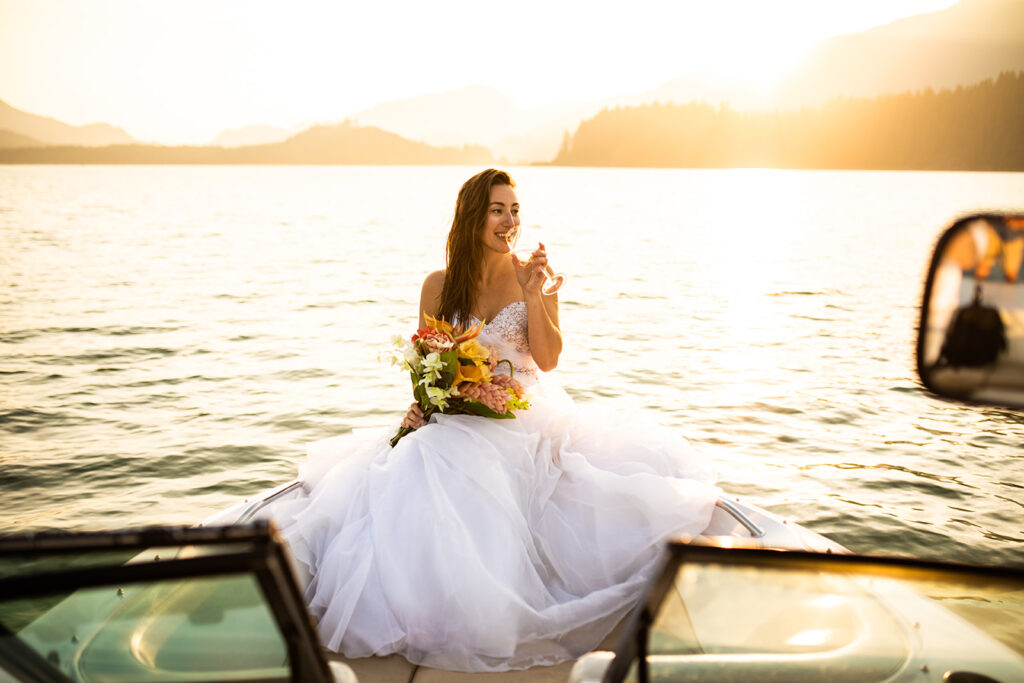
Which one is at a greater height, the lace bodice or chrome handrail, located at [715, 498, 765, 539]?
the lace bodice

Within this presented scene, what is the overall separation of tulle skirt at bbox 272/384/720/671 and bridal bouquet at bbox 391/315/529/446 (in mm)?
99

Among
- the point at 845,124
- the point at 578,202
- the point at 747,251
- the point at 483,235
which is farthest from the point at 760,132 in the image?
the point at 483,235

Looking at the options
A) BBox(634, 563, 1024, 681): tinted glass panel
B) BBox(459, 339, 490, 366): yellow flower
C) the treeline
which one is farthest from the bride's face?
the treeline

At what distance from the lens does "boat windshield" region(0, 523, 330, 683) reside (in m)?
1.16

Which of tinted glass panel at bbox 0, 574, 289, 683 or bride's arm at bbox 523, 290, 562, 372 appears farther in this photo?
bride's arm at bbox 523, 290, 562, 372

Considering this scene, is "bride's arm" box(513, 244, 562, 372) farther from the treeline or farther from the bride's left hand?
the treeline

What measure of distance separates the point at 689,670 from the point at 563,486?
2114 mm

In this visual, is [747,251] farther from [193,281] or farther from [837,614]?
[837,614]

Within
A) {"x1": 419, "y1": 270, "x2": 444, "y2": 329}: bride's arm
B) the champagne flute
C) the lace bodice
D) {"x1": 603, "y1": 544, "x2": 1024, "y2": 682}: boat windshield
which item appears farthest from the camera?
{"x1": 419, "y1": 270, "x2": 444, "y2": 329}: bride's arm

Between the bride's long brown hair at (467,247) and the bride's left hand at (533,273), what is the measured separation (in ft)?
0.95

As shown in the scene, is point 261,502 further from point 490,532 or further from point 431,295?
point 431,295

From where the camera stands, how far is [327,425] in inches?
325

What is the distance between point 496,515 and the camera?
3.13m

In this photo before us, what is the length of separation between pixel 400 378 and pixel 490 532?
7.58m
